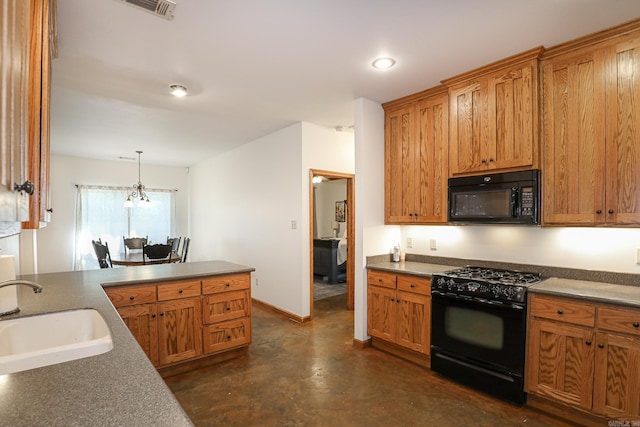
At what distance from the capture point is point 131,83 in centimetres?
294

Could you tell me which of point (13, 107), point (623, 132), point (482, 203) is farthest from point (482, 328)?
point (13, 107)

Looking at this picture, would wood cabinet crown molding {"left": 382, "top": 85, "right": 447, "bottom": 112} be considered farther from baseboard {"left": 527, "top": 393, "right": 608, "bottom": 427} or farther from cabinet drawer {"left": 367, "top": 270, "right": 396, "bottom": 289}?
baseboard {"left": 527, "top": 393, "right": 608, "bottom": 427}

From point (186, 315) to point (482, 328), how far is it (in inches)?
93.9

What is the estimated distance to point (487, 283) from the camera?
2.43 meters

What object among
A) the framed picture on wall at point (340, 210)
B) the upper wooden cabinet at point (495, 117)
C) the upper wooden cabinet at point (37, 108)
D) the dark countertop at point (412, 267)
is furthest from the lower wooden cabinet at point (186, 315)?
the framed picture on wall at point (340, 210)

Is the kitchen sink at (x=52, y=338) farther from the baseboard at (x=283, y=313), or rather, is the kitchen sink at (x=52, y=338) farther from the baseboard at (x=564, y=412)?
the baseboard at (x=283, y=313)

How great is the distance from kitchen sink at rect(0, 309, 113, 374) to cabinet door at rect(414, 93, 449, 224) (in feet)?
8.64

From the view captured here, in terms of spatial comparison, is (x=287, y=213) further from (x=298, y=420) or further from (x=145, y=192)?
(x=145, y=192)

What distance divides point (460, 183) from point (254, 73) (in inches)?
77.5

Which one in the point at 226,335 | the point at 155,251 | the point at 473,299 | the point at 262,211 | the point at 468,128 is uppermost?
the point at 468,128

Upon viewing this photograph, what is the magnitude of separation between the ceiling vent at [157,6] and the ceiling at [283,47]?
0.18ft

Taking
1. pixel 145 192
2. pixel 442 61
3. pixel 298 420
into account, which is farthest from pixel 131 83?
pixel 145 192

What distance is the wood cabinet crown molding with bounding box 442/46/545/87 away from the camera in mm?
2375

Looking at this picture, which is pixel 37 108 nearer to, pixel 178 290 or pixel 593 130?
pixel 178 290
